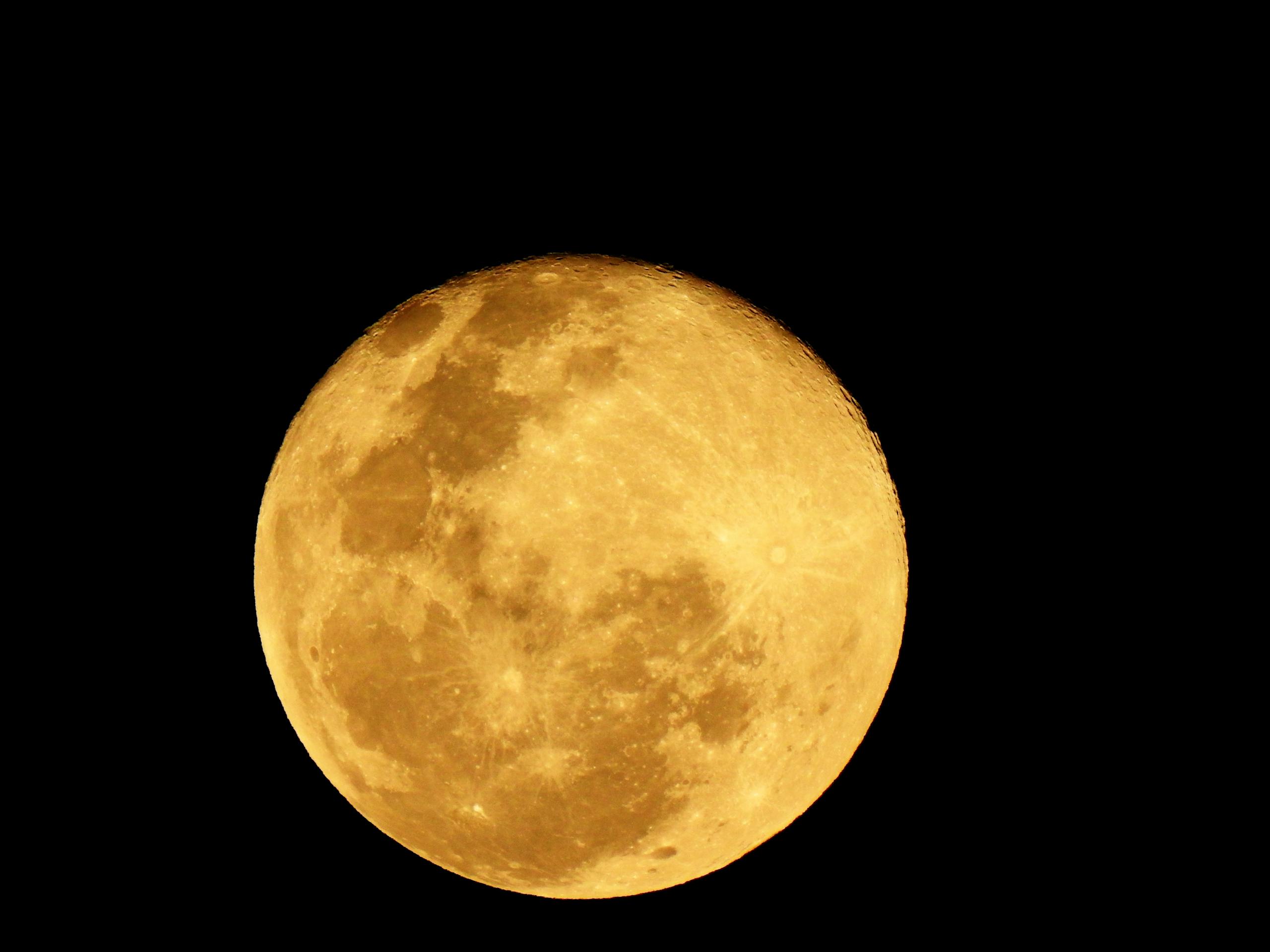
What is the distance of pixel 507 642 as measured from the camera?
3.18 m

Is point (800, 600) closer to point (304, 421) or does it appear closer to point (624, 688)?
point (624, 688)

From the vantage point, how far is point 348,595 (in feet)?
11.2

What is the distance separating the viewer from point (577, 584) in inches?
124

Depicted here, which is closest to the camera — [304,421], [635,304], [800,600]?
[800,600]

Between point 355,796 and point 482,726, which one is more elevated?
point 482,726

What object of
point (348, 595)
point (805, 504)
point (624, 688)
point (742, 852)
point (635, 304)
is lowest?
point (742, 852)

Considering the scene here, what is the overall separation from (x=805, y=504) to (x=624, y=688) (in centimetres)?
106

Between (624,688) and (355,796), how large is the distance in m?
1.56

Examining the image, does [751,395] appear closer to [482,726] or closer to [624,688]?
[624,688]

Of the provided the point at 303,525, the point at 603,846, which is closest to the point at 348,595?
the point at 303,525

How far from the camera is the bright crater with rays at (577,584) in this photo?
3184 mm

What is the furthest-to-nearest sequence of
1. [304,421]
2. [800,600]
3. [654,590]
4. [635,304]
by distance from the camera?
[304,421] → [635,304] → [800,600] → [654,590]

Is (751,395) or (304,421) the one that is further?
(304,421)

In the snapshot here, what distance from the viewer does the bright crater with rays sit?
3184 millimetres
